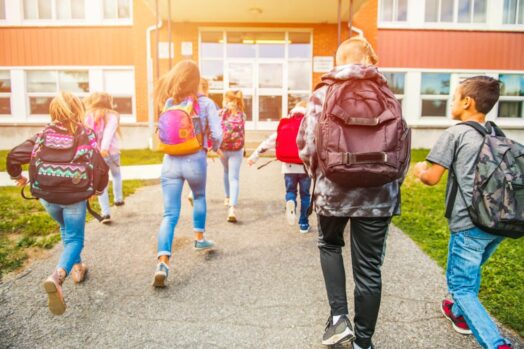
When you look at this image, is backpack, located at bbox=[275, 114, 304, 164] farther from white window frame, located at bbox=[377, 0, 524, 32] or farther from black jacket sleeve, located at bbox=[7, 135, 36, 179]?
white window frame, located at bbox=[377, 0, 524, 32]

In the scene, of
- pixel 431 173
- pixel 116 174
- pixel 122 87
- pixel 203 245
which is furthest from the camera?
pixel 122 87

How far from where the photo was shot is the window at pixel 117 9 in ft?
50.3

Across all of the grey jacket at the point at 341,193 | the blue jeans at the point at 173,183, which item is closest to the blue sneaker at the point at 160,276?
the blue jeans at the point at 173,183

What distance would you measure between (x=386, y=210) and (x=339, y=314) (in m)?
0.71

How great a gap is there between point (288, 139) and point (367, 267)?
2518 mm

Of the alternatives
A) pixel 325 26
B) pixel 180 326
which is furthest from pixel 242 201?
pixel 325 26

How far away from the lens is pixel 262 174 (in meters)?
9.52

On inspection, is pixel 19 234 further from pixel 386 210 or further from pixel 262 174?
pixel 262 174

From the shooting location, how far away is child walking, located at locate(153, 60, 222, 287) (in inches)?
140

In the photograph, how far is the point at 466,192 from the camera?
2.45m

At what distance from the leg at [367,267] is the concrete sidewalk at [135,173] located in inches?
276

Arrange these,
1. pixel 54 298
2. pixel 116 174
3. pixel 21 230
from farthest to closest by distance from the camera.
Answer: pixel 116 174, pixel 21 230, pixel 54 298

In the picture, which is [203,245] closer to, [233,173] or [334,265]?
[233,173]

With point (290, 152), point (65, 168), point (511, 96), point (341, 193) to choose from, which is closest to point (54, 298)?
point (65, 168)
